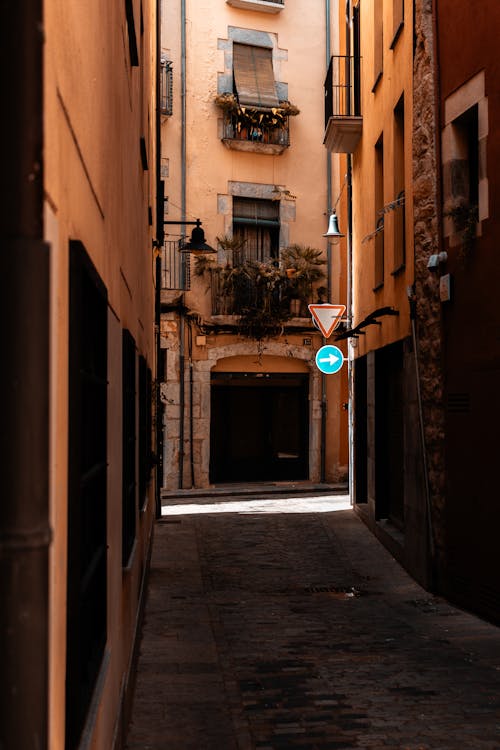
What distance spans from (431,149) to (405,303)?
211 centimetres

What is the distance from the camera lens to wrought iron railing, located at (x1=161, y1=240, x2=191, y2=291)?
2122cm

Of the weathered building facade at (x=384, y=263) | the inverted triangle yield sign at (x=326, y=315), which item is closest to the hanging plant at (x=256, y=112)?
the weathered building facade at (x=384, y=263)

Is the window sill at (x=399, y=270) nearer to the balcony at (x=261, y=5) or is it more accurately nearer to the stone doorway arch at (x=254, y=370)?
the stone doorway arch at (x=254, y=370)

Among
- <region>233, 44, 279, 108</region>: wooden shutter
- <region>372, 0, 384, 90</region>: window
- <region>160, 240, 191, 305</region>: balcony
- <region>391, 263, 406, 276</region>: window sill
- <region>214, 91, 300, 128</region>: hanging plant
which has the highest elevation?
<region>233, 44, 279, 108</region>: wooden shutter

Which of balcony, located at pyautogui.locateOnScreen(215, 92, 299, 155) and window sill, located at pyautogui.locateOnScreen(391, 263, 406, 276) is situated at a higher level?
balcony, located at pyautogui.locateOnScreen(215, 92, 299, 155)

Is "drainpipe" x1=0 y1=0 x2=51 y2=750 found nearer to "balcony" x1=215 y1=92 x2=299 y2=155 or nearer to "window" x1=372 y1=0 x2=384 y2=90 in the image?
"window" x1=372 y1=0 x2=384 y2=90

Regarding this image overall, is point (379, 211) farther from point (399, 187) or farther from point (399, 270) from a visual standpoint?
point (399, 270)

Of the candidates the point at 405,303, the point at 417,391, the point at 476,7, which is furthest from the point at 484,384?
the point at 476,7

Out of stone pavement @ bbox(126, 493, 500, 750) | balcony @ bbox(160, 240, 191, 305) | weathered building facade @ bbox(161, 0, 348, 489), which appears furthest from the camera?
weathered building facade @ bbox(161, 0, 348, 489)

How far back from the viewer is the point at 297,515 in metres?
15.6

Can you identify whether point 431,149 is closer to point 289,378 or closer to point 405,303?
point 405,303

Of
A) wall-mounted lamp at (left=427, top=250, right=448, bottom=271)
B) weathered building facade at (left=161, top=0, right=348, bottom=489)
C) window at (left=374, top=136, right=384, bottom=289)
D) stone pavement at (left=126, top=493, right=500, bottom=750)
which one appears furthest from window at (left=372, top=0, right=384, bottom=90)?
weathered building facade at (left=161, top=0, right=348, bottom=489)

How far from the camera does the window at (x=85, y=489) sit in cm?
226

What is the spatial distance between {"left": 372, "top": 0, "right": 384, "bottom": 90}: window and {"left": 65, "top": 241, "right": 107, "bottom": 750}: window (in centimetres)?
1121
